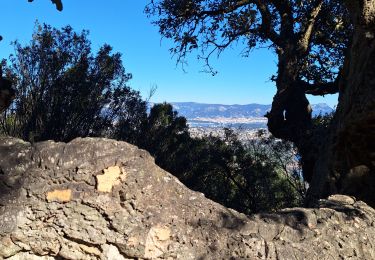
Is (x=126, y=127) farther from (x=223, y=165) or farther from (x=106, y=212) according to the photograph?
(x=106, y=212)

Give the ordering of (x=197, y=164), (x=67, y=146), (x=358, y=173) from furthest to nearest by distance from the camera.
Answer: (x=197, y=164)
(x=358, y=173)
(x=67, y=146)

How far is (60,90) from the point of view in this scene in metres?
13.7

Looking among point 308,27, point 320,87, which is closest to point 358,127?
point 308,27

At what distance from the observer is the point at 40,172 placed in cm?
319

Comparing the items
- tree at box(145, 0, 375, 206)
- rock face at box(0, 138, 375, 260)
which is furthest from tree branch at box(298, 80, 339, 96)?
rock face at box(0, 138, 375, 260)

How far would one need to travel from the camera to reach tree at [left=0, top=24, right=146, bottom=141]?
13.3 m

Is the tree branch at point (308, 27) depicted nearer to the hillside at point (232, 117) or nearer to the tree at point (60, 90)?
the hillside at point (232, 117)

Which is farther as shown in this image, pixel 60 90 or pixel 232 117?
pixel 232 117

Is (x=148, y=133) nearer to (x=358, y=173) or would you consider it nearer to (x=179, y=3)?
(x=179, y=3)

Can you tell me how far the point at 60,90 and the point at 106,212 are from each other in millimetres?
11118

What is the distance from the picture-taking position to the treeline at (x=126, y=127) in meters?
13.5

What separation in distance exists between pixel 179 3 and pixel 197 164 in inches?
219

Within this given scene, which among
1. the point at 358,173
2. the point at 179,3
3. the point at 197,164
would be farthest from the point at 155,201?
the point at 197,164

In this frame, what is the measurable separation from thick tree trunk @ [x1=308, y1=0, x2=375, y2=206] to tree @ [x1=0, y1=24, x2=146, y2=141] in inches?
327
